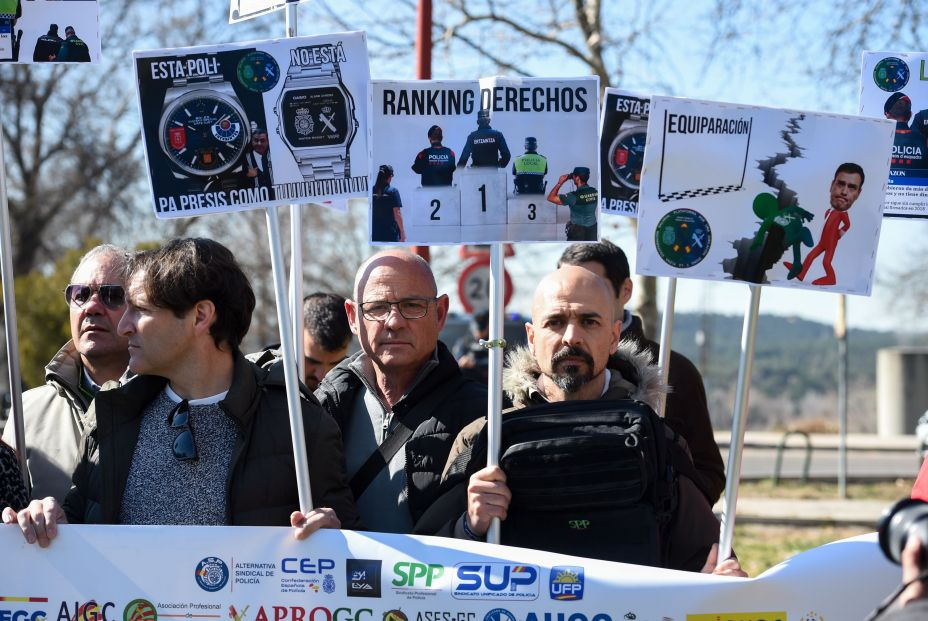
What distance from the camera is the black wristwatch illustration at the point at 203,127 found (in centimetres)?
374

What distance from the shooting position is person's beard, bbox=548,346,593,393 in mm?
3826

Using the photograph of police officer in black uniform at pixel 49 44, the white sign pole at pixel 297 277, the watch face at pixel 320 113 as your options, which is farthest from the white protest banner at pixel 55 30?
the watch face at pixel 320 113

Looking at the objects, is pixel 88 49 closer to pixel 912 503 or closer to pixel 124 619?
pixel 124 619

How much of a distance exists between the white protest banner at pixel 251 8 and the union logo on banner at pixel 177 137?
0.60m

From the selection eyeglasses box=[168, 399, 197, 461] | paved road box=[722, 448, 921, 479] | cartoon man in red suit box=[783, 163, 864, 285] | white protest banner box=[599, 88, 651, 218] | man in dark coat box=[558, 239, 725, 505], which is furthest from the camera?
paved road box=[722, 448, 921, 479]

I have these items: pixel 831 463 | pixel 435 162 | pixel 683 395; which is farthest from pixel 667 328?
pixel 831 463

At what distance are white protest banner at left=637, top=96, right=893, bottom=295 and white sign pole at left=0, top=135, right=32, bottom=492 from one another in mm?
2179

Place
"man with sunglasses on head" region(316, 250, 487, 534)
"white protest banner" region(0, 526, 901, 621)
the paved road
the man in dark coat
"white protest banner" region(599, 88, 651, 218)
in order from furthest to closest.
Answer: the paved road
the man in dark coat
"white protest banner" region(599, 88, 651, 218)
"man with sunglasses on head" region(316, 250, 487, 534)
"white protest banner" region(0, 526, 901, 621)

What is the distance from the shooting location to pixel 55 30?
4355 mm

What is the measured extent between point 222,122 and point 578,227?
118cm

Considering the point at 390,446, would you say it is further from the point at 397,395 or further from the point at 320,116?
the point at 320,116

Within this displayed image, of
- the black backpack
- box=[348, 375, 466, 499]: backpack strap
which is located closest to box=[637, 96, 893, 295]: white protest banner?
the black backpack

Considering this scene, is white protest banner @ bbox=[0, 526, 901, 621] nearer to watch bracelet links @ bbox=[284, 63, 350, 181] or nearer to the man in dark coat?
watch bracelet links @ bbox=[284, 63, 350, 181]

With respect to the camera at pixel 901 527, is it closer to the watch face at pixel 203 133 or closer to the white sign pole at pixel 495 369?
the white sign pole at pixel 495 369
